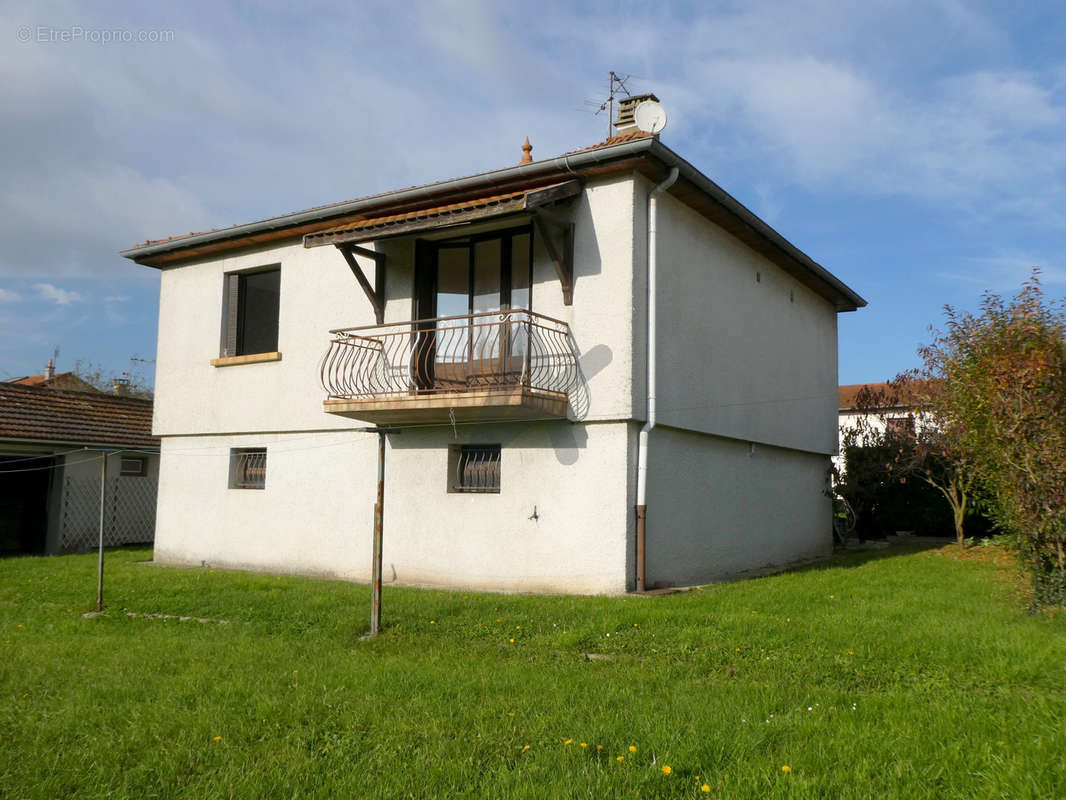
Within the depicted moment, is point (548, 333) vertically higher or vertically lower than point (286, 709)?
higher

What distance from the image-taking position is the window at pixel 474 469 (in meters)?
11.4

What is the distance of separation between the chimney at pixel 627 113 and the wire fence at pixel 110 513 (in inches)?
466

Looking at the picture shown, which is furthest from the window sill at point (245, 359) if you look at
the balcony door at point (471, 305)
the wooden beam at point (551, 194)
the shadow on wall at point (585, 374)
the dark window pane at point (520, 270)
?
the wooden beam at point (551, 194)

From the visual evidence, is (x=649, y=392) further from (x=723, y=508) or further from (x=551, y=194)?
(x=723, y=508)

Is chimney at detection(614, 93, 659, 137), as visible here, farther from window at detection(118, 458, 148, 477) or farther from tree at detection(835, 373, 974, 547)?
window at detection(118, 458, 148, 477)

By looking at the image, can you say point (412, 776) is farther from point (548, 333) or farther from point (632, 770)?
point (548, 333)

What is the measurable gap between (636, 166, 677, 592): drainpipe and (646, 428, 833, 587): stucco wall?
0.90 ft

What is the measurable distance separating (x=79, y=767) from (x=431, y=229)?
7504 millimetres

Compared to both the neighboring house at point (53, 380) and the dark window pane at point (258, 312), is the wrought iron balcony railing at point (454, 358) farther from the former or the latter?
the neighboring house at point (53, 380)

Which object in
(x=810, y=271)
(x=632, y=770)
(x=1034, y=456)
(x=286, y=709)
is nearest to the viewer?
(x=632, y=770)

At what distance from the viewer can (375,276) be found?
12422mm

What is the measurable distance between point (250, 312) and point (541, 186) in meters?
6.52

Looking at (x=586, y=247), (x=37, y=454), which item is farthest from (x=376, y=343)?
(x=37, y=454)

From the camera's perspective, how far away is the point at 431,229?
10805mm
